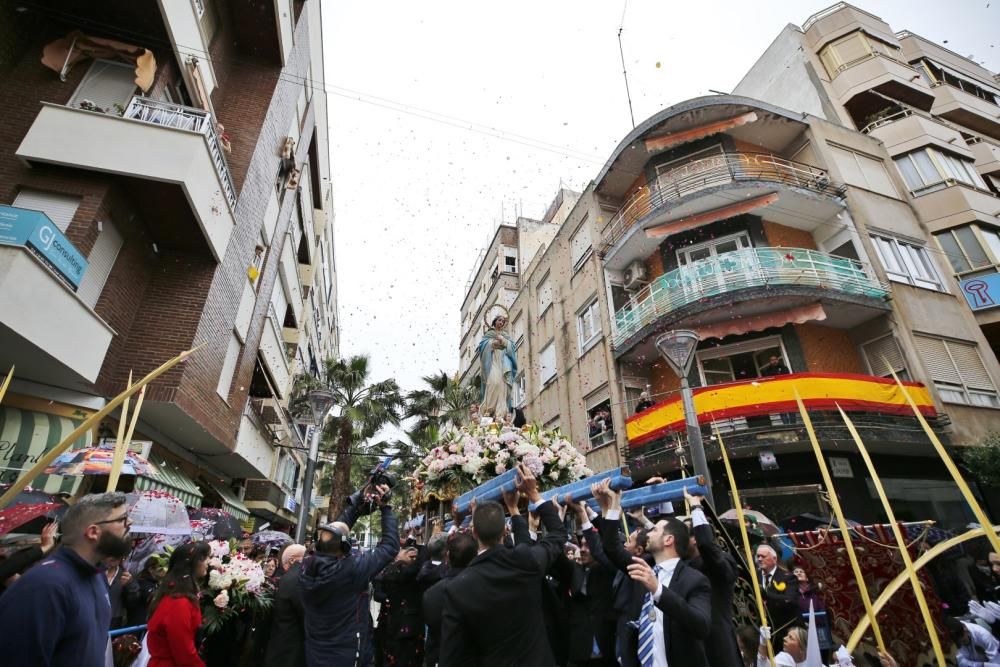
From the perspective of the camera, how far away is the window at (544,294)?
78.7 ft

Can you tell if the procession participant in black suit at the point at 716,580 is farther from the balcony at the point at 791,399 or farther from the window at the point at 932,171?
the window at the point at 932,171

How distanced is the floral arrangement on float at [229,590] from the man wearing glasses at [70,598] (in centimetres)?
227

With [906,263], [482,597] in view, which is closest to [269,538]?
[482,597]

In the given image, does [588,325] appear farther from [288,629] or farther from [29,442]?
[288,629]

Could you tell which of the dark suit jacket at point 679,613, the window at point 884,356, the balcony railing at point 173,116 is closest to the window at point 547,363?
the window at point 884,356

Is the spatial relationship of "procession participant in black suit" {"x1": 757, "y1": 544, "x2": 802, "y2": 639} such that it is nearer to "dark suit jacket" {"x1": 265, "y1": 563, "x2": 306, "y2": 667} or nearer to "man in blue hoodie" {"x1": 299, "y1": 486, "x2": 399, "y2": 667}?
"man in blue hoodie" {"x1": 299, "y1": 486, "x2": 399, "y2": 667}

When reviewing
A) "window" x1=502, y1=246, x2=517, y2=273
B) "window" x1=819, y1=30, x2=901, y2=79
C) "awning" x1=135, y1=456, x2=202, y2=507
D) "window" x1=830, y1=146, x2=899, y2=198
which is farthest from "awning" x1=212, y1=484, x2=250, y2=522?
"window" x1=819, y1=30, x2=901, y2=79

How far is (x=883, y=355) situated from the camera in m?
13.9

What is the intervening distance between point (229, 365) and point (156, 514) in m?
7.40

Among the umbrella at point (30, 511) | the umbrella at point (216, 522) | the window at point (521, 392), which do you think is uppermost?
the window at point (521, 392)

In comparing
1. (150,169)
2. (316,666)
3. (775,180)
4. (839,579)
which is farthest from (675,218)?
(316,666)

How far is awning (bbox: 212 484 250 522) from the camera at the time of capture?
52.2 ft

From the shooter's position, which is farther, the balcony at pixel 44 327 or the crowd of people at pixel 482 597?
the balcony at pixel 44 327

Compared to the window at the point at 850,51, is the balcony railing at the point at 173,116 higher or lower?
lower
